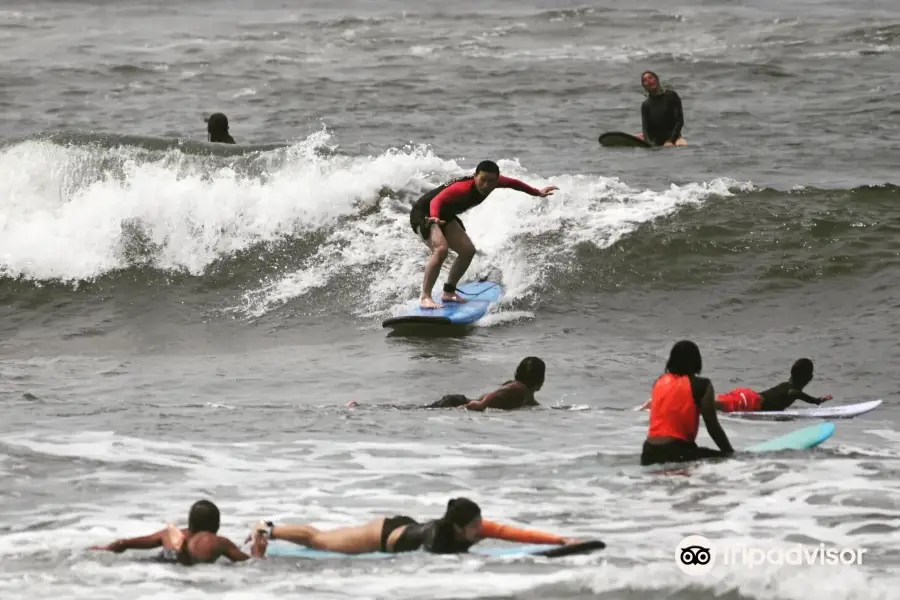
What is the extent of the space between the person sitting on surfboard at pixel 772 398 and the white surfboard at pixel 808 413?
79 millimetres

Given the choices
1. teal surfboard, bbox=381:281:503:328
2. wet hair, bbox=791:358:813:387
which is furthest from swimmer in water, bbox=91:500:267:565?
teal surfboard, bbox=381:281:503:328

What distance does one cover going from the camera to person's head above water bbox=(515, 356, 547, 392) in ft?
35.8

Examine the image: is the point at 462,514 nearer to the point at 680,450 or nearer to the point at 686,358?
the point at 680,450

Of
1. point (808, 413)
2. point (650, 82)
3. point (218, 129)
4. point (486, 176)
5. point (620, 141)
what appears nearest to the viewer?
point (808, 413)

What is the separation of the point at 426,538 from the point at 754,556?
5.49 ft

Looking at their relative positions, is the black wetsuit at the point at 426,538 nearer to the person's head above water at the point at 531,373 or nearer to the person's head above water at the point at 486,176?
the person's head above water at the point at 531,373

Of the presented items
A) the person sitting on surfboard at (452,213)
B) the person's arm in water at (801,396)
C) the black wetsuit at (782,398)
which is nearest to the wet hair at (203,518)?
the black wetsuit at (782,398)

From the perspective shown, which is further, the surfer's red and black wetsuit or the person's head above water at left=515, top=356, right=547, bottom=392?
the surfer's red and black wetsuit

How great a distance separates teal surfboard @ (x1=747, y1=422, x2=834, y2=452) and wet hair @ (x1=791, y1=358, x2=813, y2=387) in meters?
1.43

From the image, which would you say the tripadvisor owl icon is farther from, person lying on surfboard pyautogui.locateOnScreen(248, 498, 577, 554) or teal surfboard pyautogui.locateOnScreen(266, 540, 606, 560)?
person lying on surfboard pyautogui.locateOnScreen(248, 498, 577, 554)

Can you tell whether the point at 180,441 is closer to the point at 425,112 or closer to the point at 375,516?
the point at 375,516

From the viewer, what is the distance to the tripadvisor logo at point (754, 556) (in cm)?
728

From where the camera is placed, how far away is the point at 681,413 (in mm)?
9039

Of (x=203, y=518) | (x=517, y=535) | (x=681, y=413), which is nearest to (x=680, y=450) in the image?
(x=681, y=413)
